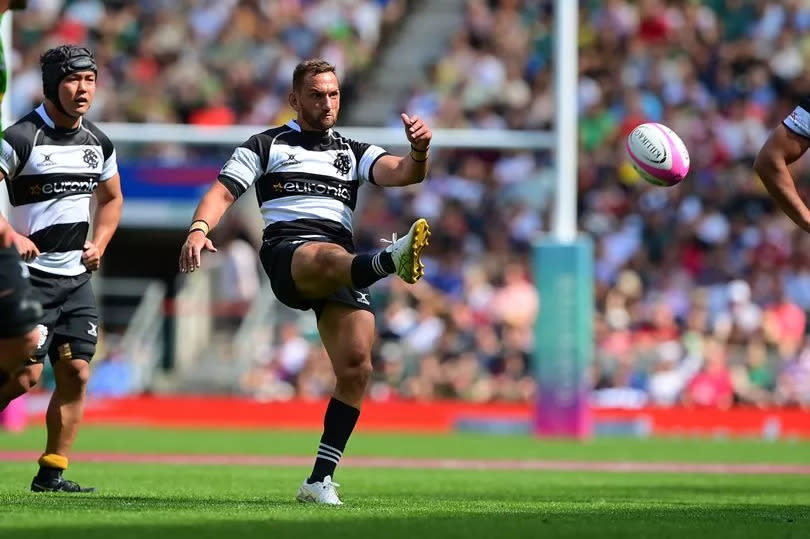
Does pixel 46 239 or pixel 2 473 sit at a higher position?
pixel 46 239

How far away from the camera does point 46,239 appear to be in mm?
8453

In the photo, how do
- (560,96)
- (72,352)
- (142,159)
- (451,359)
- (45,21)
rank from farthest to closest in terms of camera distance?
(45,21), (142,159), (451,359), (560,96), (72,352)

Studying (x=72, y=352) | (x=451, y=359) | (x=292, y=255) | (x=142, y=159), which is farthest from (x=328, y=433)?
(x=142, y=159)

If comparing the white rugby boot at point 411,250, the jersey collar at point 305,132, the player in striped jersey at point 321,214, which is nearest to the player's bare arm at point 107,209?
the player in striped jersey at point 321,214

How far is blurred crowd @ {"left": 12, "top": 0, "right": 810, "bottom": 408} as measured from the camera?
19.6 meters

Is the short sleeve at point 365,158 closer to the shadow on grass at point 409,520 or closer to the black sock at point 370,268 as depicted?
the black sock at point 370,268

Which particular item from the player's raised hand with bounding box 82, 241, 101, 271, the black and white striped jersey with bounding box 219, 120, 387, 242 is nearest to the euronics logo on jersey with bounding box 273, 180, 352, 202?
the black and white striped jersey with bounding box 219, 120, 387, 242

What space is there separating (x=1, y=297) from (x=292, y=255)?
1747 mm

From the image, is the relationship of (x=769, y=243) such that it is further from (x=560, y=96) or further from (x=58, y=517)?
(x=58, y=517)

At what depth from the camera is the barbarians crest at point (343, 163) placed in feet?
27.3

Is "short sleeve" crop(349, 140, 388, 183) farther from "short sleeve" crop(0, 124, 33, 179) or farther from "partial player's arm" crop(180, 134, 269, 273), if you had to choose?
"short sleeve" crop(0, 124, 33, 179)

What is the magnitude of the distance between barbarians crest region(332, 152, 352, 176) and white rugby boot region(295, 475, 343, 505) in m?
1.61

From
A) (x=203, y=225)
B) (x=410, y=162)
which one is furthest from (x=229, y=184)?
(x=410, y=162)

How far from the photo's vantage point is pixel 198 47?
23766mm
